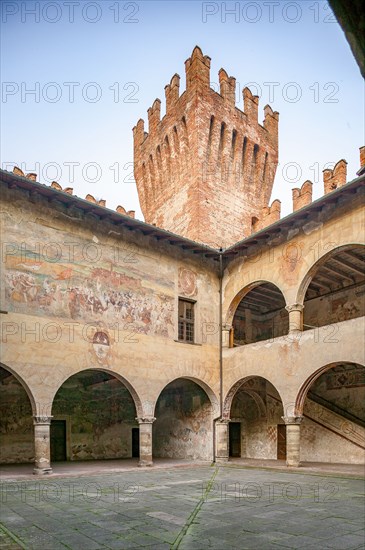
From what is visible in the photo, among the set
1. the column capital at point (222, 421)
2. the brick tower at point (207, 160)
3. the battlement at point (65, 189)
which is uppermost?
the brick tower at point (207, 160)

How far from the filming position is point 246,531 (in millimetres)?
5961

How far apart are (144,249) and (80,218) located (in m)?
2.31

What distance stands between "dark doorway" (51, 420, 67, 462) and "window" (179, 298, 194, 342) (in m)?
5.09

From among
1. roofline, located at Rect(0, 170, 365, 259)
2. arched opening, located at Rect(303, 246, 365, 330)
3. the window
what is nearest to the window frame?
the window

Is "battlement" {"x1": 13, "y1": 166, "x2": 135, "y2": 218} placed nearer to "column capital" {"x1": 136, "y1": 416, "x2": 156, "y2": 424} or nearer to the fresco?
the fresco

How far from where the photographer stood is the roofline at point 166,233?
1204 cm

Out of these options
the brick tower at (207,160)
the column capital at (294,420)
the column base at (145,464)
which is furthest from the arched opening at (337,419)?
the brick tower at (207,160)

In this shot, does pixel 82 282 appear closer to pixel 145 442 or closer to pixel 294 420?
pixel 145 442

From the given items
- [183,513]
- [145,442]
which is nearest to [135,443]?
[145,442]

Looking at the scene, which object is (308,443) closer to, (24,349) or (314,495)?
(314,495)

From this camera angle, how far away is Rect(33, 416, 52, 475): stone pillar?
11.6 m

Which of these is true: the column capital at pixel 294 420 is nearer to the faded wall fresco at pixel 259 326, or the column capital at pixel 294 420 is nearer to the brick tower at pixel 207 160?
the faded wall fresco at pixel 259 326

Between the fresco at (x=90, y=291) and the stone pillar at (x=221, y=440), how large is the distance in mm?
3477

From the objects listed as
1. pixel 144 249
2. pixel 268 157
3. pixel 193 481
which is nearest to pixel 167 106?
pixel 268 157
